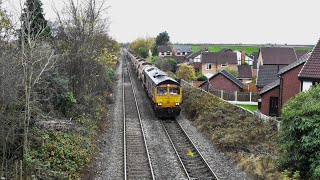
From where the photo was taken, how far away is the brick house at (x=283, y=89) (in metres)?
25.3

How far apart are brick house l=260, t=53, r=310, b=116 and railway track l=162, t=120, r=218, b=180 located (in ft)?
27.5

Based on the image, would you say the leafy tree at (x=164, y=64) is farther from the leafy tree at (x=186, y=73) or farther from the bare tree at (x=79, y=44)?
the bare tree at (x=79, y=44)

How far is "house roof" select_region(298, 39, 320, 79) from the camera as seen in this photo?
21.3 m

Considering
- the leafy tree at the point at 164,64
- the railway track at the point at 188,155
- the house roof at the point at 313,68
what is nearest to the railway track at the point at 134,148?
the railway track at the point at 188,155

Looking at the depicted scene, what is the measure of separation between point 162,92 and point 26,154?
13.6 m

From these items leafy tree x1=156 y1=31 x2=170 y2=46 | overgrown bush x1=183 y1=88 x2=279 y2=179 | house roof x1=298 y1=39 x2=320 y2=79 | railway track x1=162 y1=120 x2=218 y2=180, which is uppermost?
leafy tree x1=156 y1=31 x2=170 y2=46

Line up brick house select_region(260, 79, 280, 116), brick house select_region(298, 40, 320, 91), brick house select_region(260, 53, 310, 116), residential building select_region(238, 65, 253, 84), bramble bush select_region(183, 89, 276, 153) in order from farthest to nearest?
residential building select_region(238, 65, 253, 84)
brick house select_region(260, 79, 280, 116)
brick house select_region(260, 53, 310, 116)
brick house select_region(298, 40, 320, 91)
bramble bush select_region(183, 89, 276, 153)

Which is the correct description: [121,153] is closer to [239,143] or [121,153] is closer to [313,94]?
[239,143]

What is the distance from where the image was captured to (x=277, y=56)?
60.7 m

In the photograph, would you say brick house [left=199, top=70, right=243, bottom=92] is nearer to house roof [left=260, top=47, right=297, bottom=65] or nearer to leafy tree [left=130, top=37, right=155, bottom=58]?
house roof [left=260, top=47, right=297, bottom=65]

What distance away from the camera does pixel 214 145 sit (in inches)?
750

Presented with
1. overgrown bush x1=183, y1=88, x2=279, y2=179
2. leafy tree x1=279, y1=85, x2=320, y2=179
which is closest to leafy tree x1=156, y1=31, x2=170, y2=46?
overgrown bush x1=183, y1=88, x2=279, y2=179

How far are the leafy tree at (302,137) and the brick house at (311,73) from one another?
7.11m

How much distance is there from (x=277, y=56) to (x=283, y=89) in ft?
117
